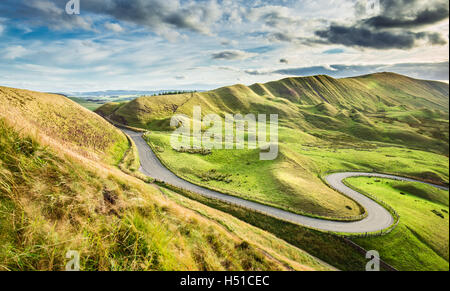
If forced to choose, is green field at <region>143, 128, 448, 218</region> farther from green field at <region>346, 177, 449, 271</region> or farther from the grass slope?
the grass slope

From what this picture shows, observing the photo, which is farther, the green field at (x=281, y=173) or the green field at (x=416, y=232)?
the green field at (x=281, y=173)

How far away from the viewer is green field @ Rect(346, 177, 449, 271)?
1040 inches

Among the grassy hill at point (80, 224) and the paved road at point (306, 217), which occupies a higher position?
the grassy hill at point (80, 224)

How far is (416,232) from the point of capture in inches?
1251

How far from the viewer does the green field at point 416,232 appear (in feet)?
86.6

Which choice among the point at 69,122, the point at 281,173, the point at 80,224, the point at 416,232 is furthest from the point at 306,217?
the point at 69,122

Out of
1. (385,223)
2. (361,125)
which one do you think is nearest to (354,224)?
(385,223)

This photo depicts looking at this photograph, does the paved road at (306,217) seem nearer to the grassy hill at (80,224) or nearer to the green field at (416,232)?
the green field at (416,232)

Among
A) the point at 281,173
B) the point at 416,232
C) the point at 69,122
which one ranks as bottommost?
the point at 416,232

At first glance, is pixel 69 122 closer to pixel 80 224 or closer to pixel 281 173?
pixel 281 173

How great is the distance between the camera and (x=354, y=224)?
32781 mm

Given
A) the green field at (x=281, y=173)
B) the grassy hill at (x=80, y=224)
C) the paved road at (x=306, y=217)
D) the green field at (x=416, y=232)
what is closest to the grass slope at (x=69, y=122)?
the paved road at (x=306, y=217)
